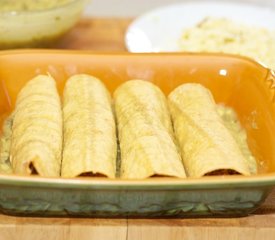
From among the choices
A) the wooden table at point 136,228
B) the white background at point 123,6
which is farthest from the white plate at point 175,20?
the wooden table at point 136,228

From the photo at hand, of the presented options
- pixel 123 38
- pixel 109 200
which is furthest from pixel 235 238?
pixel 123 38

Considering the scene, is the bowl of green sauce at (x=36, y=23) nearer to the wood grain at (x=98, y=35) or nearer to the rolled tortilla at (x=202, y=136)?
→ the wood grain at (x=98, y=35)

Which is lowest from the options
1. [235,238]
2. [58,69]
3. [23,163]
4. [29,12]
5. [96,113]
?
[235,238]

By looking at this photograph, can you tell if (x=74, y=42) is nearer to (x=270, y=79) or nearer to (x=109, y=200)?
(x=270, y=79)

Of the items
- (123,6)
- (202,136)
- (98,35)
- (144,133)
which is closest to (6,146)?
(144,133)

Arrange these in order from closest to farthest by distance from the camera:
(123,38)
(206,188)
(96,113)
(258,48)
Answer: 1. (206,188)
2. (96,113)
3. (258,48)
4. (123,38)

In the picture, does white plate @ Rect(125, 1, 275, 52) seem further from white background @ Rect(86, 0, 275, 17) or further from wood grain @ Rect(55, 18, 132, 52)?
white background @ Rect(86, 0, 275, 17)

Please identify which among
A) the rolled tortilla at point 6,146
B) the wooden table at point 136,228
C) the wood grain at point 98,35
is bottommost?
the wooden table at point 136,228
